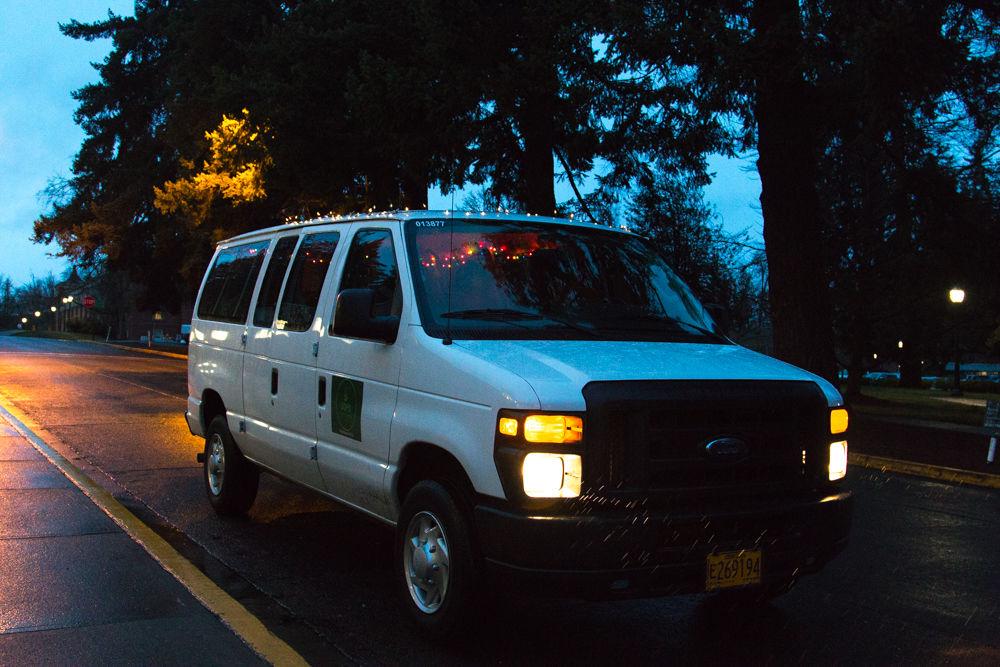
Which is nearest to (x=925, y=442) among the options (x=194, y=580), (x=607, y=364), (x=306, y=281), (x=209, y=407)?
(x=209, y=407)

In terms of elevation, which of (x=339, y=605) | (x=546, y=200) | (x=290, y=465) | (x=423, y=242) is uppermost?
(x=546, y=200)

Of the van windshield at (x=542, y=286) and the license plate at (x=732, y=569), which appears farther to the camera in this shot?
the van windshield at (x=542, y=286)

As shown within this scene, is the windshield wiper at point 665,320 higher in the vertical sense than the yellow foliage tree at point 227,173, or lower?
lower

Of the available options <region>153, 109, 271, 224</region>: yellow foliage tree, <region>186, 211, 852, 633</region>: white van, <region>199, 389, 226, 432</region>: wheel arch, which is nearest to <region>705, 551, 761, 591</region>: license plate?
<region>186, 211, 852, 633</region>: white van

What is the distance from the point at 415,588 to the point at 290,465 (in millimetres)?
1773

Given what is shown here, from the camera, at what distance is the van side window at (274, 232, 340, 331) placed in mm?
6016

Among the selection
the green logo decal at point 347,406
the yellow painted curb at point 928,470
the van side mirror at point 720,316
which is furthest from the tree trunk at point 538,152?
the green logo decal at point 347,406

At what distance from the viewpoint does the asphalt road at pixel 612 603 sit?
4566mm

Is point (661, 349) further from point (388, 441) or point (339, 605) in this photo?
point (339, 605)

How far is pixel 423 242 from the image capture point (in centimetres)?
525

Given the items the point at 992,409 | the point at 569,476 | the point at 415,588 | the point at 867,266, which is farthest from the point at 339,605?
the point at 867,266

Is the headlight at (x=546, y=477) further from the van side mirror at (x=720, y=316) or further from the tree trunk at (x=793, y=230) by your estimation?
the tree trunk at (x=793, y=230)

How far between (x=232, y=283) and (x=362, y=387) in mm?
2843

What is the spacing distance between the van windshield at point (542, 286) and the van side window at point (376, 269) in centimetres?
17
